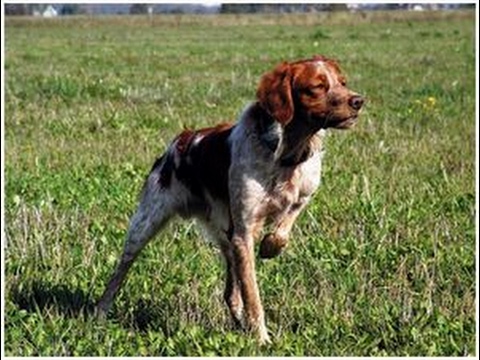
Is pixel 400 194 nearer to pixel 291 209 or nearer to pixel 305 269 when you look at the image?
pixel 305 269

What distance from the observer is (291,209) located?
501 centimetres

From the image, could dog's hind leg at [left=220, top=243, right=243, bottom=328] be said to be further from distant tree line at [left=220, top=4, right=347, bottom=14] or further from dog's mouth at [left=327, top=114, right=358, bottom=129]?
distant tree line at [left=220, top=4, right=347, bottom=14]

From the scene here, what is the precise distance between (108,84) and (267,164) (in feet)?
36.6

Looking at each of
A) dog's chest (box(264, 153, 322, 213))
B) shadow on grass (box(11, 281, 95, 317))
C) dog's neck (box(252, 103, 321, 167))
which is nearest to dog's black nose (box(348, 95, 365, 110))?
dog's neck (box(252, 103, 321, 167))

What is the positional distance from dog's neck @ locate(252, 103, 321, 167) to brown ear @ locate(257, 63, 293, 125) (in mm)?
74

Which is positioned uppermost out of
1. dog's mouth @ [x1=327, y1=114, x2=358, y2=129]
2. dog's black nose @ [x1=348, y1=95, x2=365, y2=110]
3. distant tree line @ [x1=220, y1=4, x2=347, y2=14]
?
dog's black nose @ [x1=348, y1=95, x2=365, y2=110]

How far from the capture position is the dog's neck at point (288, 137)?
4.86 metres

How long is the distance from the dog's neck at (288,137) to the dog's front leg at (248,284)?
16.4 inches

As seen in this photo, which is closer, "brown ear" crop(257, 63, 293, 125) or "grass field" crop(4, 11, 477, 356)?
"brown ear" crop(257, 63, 293, 125)

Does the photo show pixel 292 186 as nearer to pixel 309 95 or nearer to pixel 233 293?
pixel 309 95

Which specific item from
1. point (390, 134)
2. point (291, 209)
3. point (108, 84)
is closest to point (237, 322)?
point (291, 209)

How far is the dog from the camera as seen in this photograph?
15.6 feet

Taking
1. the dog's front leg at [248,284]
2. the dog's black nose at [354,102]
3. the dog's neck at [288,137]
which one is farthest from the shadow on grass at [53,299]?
the dog's black nose at [354,102]

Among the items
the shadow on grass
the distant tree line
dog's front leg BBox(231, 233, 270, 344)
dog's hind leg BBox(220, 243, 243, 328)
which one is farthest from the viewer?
the distant tree line
